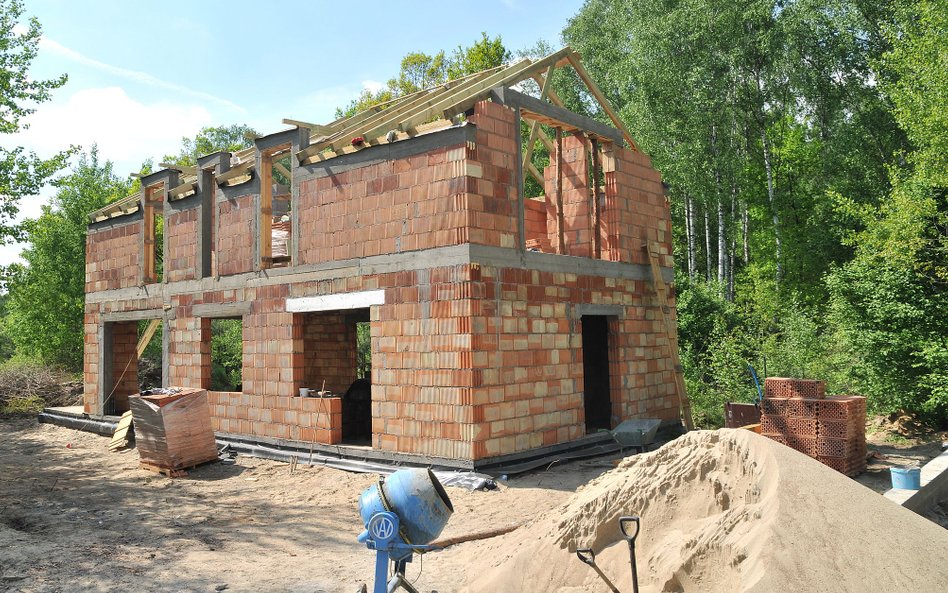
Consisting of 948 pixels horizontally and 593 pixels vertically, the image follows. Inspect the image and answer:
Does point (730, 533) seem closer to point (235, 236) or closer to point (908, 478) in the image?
point (908, 478)

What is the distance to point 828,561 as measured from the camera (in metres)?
3.62

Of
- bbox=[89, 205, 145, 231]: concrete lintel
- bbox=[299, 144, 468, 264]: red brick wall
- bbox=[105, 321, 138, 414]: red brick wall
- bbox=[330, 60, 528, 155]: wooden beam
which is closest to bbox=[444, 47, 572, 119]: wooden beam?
bbox=[330, 60, 528, 155]: wooden beam

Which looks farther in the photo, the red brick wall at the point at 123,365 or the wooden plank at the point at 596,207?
the red brick wall at the point at 123,365

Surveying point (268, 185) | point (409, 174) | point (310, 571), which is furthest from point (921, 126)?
point (310, 571)

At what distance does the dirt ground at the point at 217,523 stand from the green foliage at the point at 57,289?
48.7 feet

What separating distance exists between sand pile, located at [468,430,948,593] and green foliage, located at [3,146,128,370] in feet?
82.2

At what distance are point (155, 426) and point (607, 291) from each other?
25.5 feet

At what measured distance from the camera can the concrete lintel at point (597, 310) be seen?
10.6 metres

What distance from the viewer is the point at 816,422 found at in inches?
361

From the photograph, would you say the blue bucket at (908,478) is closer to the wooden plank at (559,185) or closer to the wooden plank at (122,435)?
the wooden plank at (559,185)

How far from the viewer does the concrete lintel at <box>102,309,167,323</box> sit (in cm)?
1375

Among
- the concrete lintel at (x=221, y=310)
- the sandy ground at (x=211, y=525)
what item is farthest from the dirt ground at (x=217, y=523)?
the concrete lintel at (x=221, y=310)

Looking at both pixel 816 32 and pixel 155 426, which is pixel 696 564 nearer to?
pixel 155 426

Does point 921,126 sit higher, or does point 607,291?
point 921,126
